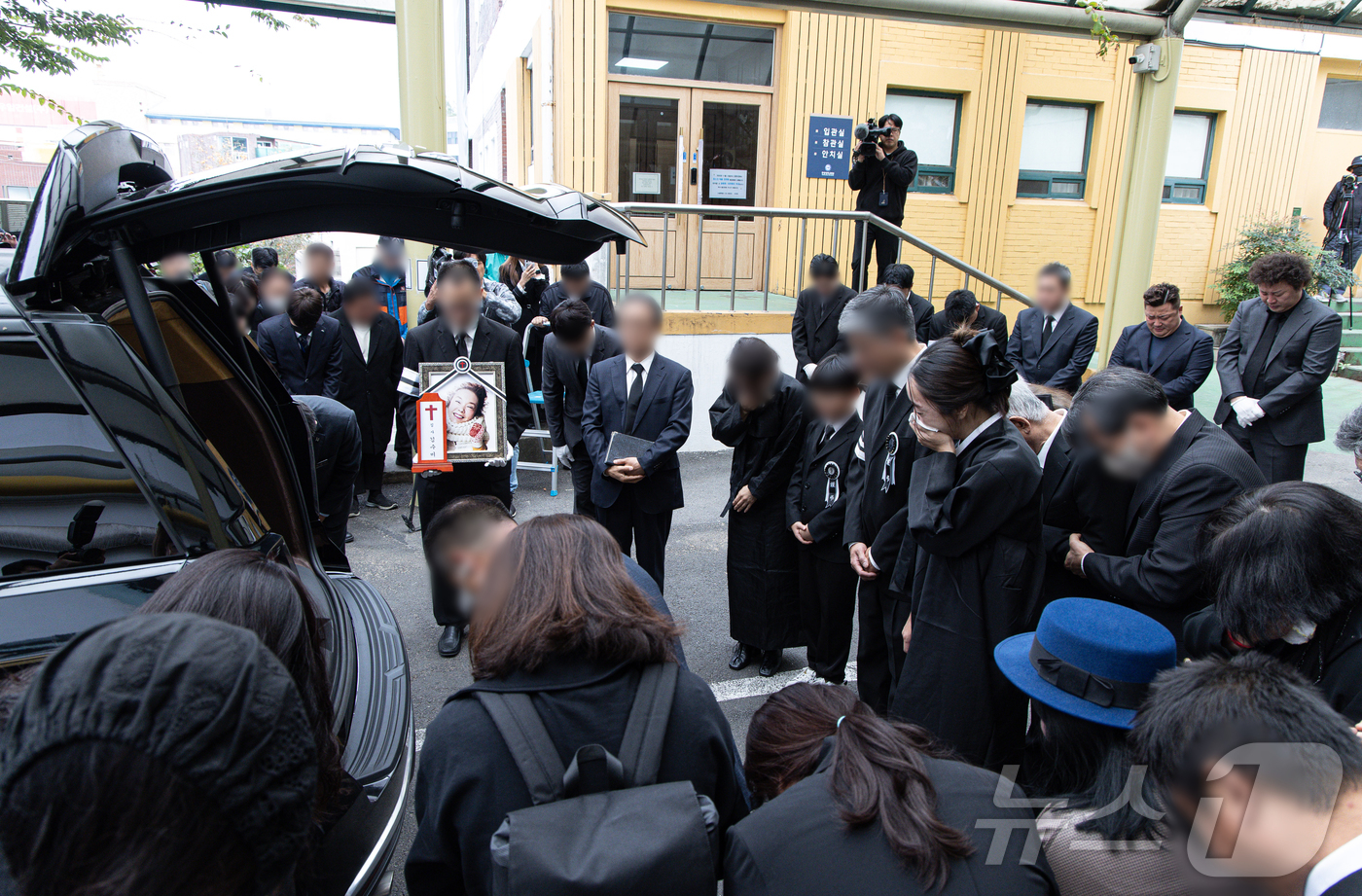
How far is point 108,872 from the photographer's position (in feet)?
2.62

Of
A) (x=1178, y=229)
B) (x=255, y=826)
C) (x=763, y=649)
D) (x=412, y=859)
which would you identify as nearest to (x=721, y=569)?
(x=763, y=649)

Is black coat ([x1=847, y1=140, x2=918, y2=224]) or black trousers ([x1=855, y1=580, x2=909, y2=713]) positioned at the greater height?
black coat ([x1=847, y1=140, x2=918, y2=224])

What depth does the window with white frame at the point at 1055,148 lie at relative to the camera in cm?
1173

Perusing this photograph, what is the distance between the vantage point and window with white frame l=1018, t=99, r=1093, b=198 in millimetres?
11734

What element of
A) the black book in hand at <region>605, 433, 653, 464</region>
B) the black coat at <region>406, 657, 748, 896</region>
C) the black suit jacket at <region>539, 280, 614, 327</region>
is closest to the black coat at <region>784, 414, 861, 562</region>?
the black book in hand at <region>605, 433, 653, 464</region>

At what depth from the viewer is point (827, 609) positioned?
3758 millimetres

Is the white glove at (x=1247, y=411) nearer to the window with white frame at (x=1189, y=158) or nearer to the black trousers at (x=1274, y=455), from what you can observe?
the black trousers at (x=1274, y=455)

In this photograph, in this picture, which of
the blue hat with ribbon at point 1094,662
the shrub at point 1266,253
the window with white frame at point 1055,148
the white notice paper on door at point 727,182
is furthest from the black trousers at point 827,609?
the shrub at point 1266,253

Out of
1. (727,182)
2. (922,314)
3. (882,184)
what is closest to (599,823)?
(922,314)

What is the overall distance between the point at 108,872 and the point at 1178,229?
1482 centimetres

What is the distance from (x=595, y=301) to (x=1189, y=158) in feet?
35.6

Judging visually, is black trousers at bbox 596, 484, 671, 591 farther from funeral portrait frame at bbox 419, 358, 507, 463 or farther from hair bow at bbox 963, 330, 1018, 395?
hair bow at bbox 963, 330, 1018, 395

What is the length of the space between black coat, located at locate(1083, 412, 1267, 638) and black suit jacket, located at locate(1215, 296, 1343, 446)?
11.5 feet
